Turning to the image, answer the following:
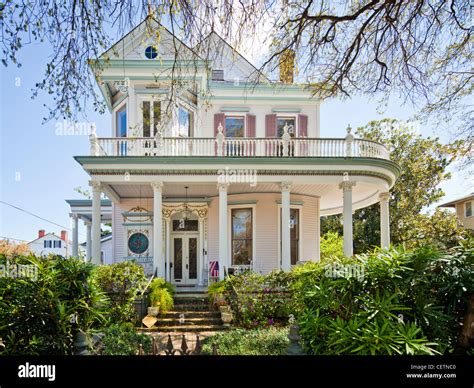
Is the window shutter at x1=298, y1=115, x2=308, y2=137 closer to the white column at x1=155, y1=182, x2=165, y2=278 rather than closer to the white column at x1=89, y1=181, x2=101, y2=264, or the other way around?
the white column at x1=155, y1=182, x2=165, y2=278

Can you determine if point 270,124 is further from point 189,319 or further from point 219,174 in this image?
point 189,319

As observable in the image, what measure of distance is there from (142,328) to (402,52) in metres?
7.65

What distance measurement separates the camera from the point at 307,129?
1362 cm

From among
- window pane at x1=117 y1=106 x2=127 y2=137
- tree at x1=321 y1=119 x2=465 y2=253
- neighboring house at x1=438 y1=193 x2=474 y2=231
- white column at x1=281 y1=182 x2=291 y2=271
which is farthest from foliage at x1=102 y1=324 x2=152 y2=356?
neighboring house at x1=438 y1=193 x2=474 y2=231

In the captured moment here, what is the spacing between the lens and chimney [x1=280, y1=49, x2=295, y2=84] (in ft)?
16.2

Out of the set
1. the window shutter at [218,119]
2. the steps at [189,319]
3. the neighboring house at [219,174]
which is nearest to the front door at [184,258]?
the neighboring house at [219,174]

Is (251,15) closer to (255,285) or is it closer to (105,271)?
(255,285)

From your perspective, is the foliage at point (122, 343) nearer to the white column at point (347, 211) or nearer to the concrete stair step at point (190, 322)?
the concrete stair step at point (190, 322)

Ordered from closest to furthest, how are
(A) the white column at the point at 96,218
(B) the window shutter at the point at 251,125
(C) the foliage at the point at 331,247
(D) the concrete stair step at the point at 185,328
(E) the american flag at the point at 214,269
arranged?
(D) the concrete stair step at the point at 185,328 → (A) the white column at the point at 96,218 → (E) the american flag at the point at 214,269 → (B) the window shutter at the point at 251,125 → (C) the foliage at the point at 331,247

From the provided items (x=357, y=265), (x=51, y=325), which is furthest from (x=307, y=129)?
(x=51, y=325)

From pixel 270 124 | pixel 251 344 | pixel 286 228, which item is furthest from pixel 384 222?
pixel 251 344

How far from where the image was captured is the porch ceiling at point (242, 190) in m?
11.3

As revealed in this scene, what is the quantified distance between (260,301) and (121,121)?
330 inches

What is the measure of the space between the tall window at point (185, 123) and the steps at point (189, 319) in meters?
5.88
